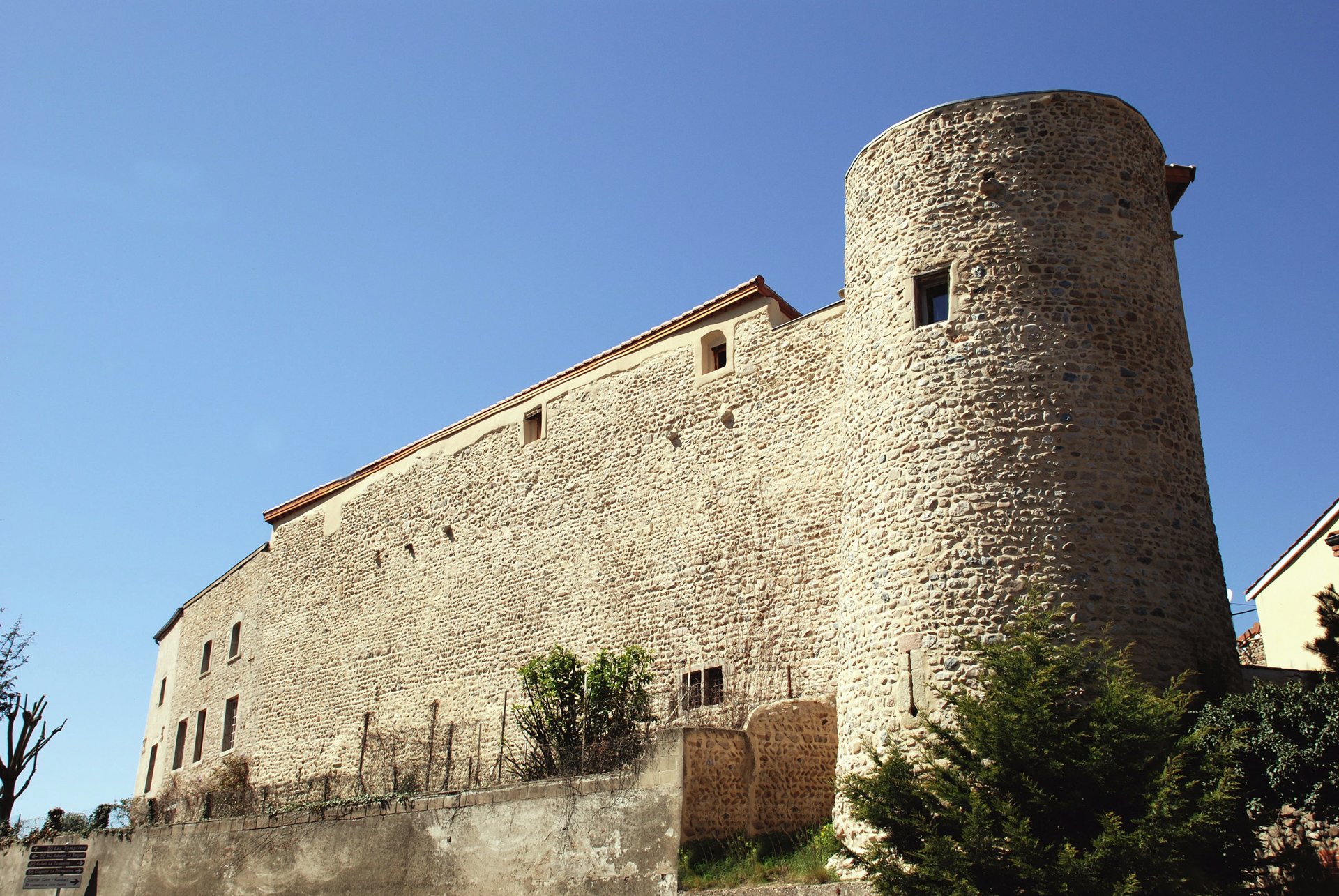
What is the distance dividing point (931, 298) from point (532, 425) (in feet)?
35.0

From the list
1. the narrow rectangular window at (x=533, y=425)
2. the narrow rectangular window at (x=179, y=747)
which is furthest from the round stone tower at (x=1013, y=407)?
the narrow rectangular window at (x=179, y=747)

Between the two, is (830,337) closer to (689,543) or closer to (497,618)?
(689,543)

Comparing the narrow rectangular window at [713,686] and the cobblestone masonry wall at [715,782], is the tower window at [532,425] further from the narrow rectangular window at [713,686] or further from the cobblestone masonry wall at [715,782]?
the cobblestone masonry wall at [715,782]

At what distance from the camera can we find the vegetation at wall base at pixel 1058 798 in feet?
30.2

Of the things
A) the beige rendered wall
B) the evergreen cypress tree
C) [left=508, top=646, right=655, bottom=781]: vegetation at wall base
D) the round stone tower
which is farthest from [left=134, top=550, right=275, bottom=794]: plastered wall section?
the evergreen cypress tree

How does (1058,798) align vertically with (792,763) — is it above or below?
below

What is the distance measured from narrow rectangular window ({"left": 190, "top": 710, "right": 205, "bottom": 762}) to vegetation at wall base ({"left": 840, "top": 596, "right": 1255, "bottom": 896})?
77.1ft

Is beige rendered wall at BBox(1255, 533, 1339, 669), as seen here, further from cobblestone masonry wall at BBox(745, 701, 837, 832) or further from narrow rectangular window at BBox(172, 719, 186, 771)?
narrow rectangular window at BBox(172, 719, 186, 771)

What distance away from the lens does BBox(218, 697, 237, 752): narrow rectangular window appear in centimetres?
2812

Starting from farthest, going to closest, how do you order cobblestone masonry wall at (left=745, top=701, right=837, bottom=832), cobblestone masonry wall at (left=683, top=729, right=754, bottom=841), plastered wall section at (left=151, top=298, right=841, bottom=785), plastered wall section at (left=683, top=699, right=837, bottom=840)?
plastered wall section at (left=151, top=298, right=841, bottom=785), cobblestone masonry wall at (left=745, top=701, right=837, bottom=832), plastered wall section at (left=683, top=699, right=837, bottom=840), cobblestone masonry wall at (left=683, top=729, right=754, bottom=841)

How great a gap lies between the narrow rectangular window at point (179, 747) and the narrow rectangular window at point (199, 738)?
86cm

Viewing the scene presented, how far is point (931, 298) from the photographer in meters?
13.3

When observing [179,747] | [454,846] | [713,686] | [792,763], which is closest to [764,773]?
[792,763]

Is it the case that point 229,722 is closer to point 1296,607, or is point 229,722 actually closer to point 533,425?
point 533,425
